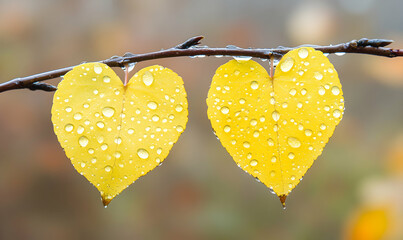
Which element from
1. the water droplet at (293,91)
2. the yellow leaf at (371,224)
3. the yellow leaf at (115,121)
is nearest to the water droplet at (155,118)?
the yellow leaf at (115,121)

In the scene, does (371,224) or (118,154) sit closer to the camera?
(118,154)

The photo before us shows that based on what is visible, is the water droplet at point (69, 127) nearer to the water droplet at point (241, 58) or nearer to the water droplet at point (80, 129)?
the water droplet at point (80, 129)

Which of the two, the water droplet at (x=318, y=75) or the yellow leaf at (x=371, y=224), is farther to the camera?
the yellow leaf at (x=371, y=224)

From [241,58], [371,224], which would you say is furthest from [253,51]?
[371,224]

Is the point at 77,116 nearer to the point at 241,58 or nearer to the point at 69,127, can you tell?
the point at 69,127

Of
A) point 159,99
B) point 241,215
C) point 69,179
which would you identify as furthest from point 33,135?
point 159,99

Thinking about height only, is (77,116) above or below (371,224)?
above

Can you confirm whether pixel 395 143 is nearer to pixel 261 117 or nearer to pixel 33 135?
pixel 33 135

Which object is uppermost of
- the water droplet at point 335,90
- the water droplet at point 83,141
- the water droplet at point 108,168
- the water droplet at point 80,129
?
the water droplet at point 335,90
